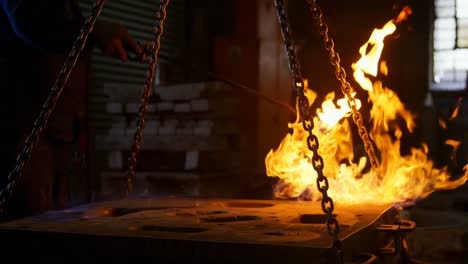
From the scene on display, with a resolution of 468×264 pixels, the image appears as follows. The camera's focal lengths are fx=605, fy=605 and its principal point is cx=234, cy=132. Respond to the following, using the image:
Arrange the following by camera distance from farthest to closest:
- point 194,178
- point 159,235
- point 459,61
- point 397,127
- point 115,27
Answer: point 459,61, point 397,127, point 194,178, point 115,27, point 159,235

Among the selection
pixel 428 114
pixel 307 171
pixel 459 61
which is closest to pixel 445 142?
pixel 428 114

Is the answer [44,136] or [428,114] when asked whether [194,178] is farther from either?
[428,114]

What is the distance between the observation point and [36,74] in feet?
14.1

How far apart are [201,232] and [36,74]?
6.66ft

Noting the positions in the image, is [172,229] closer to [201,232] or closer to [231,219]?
[201,232]

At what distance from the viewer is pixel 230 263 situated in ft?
8.84

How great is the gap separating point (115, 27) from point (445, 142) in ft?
24.7

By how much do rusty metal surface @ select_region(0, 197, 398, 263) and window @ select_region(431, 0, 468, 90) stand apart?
25.8ft

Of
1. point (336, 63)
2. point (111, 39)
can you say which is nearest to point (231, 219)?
point (336, 63)

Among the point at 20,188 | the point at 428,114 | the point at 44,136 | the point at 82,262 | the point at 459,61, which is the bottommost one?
the point at 82,262

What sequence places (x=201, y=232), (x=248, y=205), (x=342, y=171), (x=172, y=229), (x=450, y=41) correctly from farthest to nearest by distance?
(x=450, y=41)
(x=342, y=171)
(x=248, y=205)
(x=172, y=229)
(x=201, y=232)

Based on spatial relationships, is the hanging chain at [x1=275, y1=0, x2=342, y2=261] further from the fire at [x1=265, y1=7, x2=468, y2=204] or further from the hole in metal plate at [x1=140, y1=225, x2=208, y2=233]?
the fire at [x1=265, y1=7, x2=468, y2=204]

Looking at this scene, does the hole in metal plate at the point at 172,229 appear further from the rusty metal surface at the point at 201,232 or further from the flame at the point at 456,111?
the flame at the point at 456,111

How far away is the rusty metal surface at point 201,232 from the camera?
2672mm
